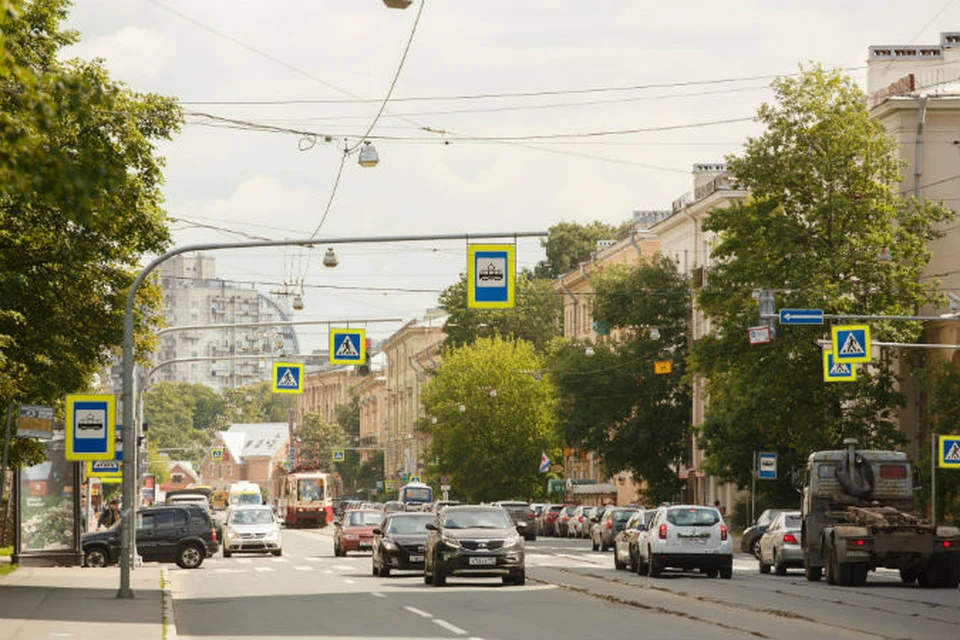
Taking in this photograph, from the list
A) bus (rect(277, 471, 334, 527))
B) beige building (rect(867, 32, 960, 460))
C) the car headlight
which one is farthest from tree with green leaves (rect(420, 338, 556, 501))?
the car headlight

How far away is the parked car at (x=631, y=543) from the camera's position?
3966 cm

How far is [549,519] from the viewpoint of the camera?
3465 inches

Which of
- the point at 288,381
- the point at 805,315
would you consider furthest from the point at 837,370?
the point at 288,381

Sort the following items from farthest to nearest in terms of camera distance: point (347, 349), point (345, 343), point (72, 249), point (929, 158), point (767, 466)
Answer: point (929, 158), point (767, 466), point (345, 343), point (347, 349), point (72, 249)

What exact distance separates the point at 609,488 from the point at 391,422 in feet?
240

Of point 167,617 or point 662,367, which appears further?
point 662,367

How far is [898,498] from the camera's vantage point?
37469 mm

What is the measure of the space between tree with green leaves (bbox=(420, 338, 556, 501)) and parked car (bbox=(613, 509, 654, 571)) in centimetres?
5925

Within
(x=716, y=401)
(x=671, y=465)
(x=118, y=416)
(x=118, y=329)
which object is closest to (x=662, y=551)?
(x=118, y=329)

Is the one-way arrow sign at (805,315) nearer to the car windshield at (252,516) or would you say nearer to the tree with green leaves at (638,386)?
the car windshield at (252,516)

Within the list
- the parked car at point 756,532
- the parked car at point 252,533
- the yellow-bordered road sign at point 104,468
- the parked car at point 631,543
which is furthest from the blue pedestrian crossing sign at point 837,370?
the yellow-bordered road sign at point 104,468

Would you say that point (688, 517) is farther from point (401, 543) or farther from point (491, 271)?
point (491, 271)

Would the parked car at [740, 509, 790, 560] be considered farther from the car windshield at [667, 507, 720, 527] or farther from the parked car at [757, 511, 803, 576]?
the car windshield at [667, 507, 720, 527]

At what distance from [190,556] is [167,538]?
2.54 feet
